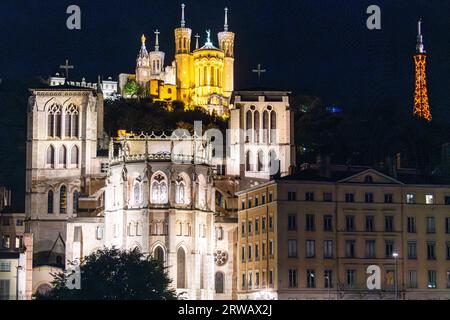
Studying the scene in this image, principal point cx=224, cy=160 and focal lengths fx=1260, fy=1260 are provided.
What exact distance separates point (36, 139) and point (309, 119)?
177 ft

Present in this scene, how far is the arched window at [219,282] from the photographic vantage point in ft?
425

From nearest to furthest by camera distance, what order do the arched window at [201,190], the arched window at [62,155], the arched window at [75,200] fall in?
the arched window at [201,190] → the arched window at [75,200] → the arched window at [62,155]

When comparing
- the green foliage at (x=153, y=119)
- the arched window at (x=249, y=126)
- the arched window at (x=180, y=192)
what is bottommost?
the arched window at (x=180, y=192)

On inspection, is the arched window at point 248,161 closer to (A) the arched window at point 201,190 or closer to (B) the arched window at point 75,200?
(B) the arched window at point 75,200

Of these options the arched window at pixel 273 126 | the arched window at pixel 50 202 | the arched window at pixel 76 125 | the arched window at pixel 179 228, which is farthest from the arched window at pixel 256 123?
the arched window at pixel 179 228

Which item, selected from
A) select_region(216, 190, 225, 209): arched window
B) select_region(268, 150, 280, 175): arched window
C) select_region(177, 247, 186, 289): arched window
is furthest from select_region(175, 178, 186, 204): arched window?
select_region(268, 150, 280, 175): arched window

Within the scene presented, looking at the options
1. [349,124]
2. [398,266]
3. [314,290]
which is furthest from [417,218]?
[349,124]

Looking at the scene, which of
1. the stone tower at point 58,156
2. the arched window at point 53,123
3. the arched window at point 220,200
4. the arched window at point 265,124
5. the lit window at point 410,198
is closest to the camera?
the lit window at point 410,198

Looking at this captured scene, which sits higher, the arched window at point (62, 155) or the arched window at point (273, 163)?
the arched window at point (62, 155)

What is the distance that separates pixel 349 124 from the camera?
18788 cm

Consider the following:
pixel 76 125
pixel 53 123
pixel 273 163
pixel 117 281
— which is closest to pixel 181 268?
pixel 117 281

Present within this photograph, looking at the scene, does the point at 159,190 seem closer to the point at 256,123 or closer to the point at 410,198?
the point at 410,198

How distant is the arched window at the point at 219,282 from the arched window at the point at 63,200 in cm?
2585
